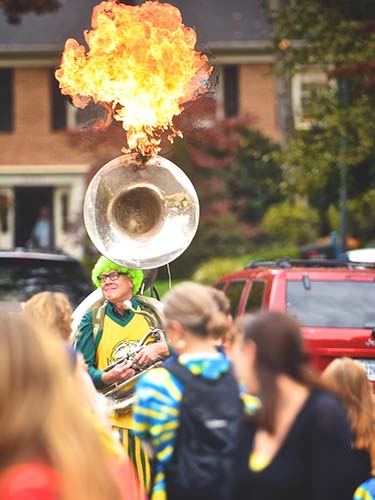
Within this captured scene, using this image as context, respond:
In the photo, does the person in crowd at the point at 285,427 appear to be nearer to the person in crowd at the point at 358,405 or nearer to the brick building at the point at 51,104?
the person in crowd at the point at 358,405

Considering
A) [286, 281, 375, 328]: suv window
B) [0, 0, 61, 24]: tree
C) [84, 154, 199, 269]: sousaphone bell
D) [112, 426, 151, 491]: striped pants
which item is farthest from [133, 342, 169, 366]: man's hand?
[0, 0, 61, 24]: tree

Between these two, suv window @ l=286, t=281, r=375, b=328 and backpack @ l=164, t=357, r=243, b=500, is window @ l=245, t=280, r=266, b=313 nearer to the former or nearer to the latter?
suv window @ l=286, t=281, r=375, b=328

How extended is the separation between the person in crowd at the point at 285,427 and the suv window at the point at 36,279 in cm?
720

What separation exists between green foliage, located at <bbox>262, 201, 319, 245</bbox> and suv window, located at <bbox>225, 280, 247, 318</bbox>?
45.3 feet

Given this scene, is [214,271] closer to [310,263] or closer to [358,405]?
[310,263]

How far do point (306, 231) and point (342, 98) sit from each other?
809 cm

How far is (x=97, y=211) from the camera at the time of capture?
7.14m

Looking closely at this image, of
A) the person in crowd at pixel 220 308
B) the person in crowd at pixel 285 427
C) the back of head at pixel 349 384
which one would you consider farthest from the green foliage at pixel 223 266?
the person in crowd at pixel 285 427

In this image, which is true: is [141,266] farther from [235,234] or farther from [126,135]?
[235,234]

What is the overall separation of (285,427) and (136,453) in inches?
104

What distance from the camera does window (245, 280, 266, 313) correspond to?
10414 mm

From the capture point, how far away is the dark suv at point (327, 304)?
9.75 metres

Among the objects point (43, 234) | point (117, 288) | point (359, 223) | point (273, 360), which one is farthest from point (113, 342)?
point (43, 234)

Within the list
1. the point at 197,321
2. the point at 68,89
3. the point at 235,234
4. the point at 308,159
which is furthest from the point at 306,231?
the point at 197,321
